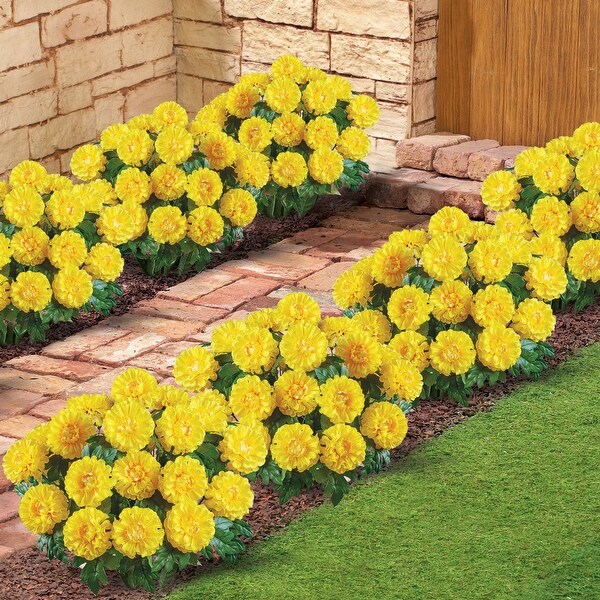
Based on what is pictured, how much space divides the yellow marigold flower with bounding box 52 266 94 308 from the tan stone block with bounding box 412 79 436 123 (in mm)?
2708

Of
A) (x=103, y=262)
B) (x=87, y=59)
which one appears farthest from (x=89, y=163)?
(x=87, y=59)

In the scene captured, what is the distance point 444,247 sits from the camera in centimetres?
534

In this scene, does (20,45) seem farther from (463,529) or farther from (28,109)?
(463,529)

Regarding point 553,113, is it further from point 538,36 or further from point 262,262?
point 262,262

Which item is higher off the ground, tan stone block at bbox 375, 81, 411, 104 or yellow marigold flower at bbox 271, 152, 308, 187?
tan stone block at bbox 375, 81, 411, 104

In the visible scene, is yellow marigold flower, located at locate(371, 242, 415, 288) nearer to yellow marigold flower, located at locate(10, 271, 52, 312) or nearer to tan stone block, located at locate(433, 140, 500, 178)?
yellow marigold flower, located at locate(10, 271, 52, 312)

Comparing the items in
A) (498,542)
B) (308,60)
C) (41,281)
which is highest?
(308,60)

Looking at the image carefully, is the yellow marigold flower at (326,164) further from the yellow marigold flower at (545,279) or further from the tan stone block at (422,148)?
the yellow marigold flower at (545,279)

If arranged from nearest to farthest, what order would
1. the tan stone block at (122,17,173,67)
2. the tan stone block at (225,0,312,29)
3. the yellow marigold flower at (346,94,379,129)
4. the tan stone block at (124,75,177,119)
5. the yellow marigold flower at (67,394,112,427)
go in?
the yellow marigold flower at (67,394,112,427) < the yellow marigold flower at (346,94,379,129) < the tan stone block at (225,0,312,29) < the tan stone block at (122,17,173,67) < the tan stone block at (124,75,177,119)

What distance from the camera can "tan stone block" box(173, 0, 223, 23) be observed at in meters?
8.62

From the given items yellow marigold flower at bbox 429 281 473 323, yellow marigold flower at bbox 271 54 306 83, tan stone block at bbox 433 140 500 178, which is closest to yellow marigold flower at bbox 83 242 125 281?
yellow marigold flower at bbox 429 281 473 323

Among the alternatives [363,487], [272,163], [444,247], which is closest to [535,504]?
[363,487]

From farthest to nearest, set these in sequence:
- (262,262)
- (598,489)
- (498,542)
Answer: (262,262) < (598,489) < (498,542)

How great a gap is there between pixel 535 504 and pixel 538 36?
12.6 ft
